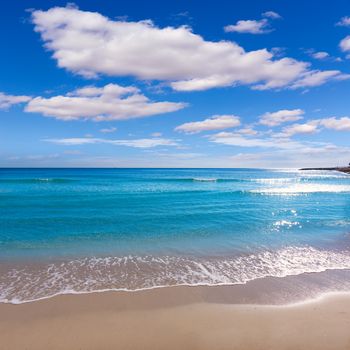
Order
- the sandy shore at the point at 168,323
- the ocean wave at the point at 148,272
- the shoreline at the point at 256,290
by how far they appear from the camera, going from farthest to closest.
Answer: the ocean wave at the point at 148,272, the shoreline at the point at 256,290, the sandy shore at the point at 168,323

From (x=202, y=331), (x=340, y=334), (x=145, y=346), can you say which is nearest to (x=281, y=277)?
(x=340, y=334)

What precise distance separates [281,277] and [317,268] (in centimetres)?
184

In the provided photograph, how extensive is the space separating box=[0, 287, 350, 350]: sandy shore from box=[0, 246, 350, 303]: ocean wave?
0.79m

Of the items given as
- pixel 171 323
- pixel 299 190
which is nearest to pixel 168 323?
pixel 171 323

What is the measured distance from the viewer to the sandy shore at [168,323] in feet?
20.1

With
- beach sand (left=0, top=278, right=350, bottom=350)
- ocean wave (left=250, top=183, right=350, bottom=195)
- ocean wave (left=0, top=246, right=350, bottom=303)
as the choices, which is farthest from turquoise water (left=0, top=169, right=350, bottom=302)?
ocean wave (left=250, top=183, right=350, bottom=195)

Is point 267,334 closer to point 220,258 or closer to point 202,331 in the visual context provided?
point 202,331

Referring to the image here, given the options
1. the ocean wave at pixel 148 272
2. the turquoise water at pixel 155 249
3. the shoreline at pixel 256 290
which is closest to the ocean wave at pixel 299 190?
the turquoise water at pixel 155 249

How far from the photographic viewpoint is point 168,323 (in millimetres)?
6953

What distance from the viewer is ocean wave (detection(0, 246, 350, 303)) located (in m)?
8.98

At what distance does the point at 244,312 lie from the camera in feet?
24.6

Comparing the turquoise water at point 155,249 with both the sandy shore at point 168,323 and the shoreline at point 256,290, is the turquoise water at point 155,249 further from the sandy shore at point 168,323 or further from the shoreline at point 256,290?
the sandy shore at point 168,323

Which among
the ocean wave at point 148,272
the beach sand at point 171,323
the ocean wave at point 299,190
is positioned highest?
the ocean wave at point 299,190

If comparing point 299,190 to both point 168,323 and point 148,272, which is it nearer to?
point 148,272
